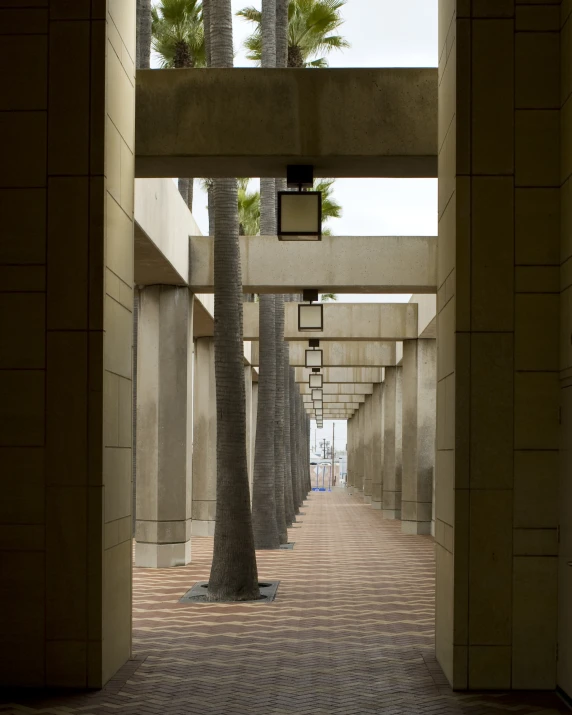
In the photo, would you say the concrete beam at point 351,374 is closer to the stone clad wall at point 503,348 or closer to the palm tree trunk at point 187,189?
the palm tree trunk at point 187,189

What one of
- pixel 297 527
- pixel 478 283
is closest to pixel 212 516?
pixel 297 527

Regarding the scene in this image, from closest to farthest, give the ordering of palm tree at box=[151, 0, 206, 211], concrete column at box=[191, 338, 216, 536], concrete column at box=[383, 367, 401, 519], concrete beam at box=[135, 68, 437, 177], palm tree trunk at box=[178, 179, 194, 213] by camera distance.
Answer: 1. concrete beam at box=[135, 68, 437, 177]
2. concrete column at box=[191, 338, 216, 536]
3. palm tree at box=[151, 0, 206, 211]
4. palm tree trunk at box=[178, 179, 194, 213]
5. concrete column at box=[383, 367, 401, 519]

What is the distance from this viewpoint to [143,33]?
25.4 meters

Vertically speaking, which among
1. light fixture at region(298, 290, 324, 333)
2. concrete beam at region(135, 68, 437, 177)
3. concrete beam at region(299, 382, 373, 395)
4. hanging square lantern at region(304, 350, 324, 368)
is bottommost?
concrete beam at region(299, 382, 373, 395)

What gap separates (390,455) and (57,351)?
26.9 meters

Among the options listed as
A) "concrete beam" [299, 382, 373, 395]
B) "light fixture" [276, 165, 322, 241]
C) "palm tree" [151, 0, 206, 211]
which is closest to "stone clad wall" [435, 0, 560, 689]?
"light fixture" [276, 165, 322, 241]

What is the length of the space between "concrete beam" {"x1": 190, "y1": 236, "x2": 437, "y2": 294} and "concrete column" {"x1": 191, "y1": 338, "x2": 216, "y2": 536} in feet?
18.7

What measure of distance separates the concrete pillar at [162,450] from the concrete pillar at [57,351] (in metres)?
9.49

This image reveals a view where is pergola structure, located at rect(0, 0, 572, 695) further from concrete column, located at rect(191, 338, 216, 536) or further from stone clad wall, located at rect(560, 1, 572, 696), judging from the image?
concrete column, located at rect(191, 338, 216, 536)

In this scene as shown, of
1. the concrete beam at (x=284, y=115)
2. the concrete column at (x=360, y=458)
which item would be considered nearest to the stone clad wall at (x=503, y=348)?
the concrete beam at (x=284, y=115)

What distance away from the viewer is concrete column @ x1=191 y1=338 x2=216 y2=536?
24.5 metres

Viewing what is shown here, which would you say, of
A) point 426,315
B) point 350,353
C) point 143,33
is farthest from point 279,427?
point 143,33

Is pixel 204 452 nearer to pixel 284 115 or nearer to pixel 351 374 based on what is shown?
pixel 284 115

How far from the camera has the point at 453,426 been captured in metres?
8.32
